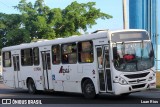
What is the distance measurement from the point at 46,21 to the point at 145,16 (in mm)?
12347

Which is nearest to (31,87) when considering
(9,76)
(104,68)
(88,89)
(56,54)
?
(9,76)

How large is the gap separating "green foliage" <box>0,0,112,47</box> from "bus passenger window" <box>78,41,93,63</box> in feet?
88.1

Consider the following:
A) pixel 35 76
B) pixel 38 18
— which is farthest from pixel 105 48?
pixel 38 18

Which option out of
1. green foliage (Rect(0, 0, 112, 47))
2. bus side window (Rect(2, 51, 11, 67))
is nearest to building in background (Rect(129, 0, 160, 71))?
green foliage (Rect(0, 0, 112, 47))

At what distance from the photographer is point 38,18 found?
44.8 meters

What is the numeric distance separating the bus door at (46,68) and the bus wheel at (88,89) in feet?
11.6

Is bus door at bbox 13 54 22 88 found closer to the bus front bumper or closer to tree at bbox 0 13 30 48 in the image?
the bus front bumper

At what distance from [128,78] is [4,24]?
32.3 metres

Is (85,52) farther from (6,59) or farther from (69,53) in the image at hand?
(6,59)

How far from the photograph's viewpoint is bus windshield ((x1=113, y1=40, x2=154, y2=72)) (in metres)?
16.3

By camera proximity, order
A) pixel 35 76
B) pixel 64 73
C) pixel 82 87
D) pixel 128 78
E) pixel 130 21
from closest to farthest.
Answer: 1. pixel 128 78
2. pixel 82 87
3. pixel 64 73
4. pixel 35 76
5. pixel 130 21

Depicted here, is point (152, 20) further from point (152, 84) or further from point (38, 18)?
point (152, 84)

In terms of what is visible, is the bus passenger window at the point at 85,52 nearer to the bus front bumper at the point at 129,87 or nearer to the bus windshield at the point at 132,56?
the bus windshield at the point at 132,56

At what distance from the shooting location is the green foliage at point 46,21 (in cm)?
4525
